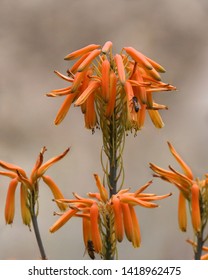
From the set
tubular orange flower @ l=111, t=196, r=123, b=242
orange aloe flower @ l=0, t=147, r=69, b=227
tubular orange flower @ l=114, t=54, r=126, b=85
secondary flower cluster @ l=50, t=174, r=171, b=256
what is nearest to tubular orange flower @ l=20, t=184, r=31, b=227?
orange aloe flower @ l=0, t=147, r=69, b=227

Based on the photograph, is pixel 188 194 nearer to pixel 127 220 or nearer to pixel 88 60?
pixel 127 220

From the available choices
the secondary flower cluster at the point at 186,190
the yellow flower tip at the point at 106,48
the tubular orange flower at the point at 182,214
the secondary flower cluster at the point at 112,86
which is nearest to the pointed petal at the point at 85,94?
the secondary flower cluster at the point at 112,86

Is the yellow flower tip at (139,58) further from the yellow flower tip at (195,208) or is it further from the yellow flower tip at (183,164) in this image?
the yellow flower tip at (195,208)

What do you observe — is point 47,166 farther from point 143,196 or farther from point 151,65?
point 151,65
